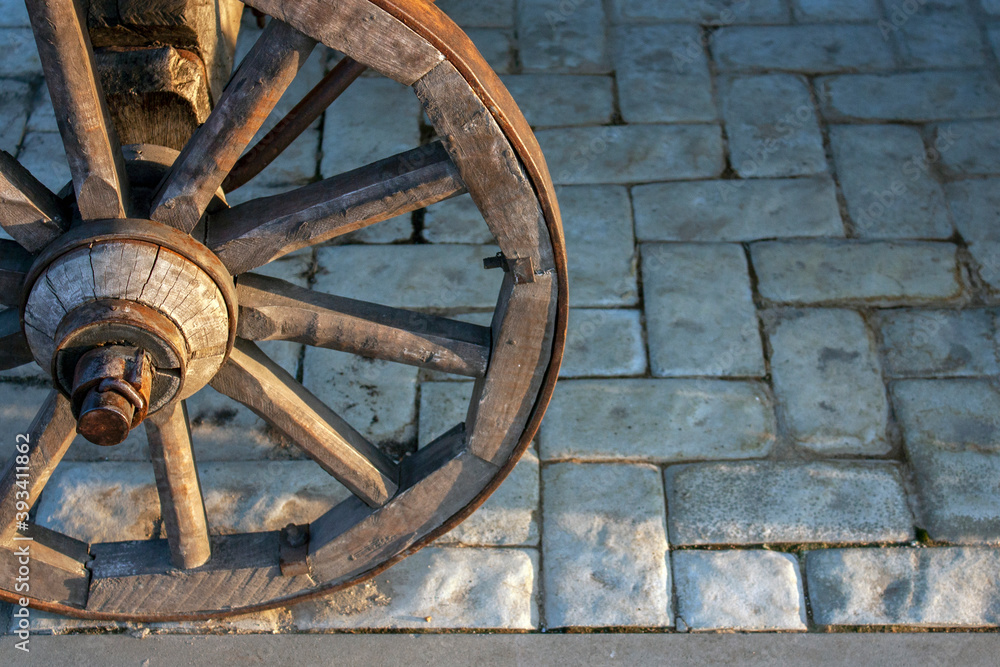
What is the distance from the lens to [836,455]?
95.1 inches

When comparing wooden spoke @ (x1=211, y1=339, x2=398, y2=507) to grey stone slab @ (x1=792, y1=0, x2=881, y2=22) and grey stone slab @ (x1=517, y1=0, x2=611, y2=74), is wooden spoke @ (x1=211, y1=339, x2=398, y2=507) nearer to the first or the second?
grey stone slab @ (x1=517, y1=0, x2=611, y2=74)

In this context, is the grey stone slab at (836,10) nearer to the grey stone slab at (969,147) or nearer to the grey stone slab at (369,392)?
the grey stone slab at (969,147)

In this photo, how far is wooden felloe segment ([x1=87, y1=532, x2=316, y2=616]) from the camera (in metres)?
1.94

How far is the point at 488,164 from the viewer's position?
1510 millimetres

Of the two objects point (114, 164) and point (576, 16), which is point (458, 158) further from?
point (576, 16)

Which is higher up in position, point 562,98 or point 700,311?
point 562,98

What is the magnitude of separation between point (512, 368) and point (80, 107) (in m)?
0.85

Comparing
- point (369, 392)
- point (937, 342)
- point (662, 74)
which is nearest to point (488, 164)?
point (369, 392)

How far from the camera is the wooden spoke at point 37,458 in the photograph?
1727 mm

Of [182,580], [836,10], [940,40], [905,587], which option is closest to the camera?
[182,580]

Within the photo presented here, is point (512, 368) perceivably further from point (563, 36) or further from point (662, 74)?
point (563, 36)

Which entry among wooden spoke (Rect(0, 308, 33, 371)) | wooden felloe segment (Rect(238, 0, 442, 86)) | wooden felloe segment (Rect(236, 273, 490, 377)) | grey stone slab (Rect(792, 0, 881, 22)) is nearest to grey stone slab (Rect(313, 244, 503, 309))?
wooden felloe segment (Rect(236, 273, 490, 377))

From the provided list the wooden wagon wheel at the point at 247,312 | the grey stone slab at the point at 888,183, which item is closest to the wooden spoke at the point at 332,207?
the wooden wagon wheel at the point at 247,312

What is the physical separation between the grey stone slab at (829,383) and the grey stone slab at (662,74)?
3.22 feet
